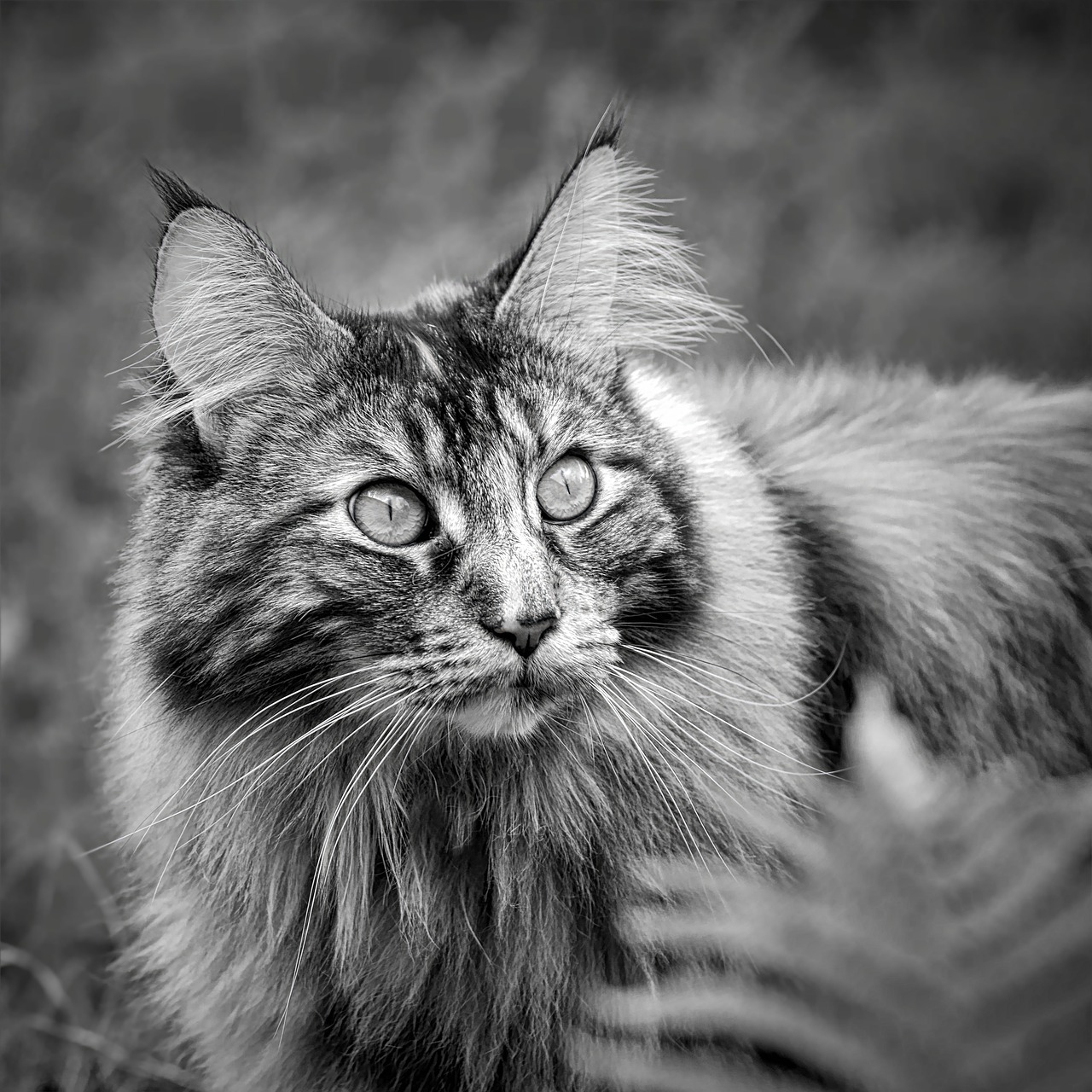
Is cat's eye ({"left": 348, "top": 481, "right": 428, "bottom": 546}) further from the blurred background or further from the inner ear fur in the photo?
the blurred background

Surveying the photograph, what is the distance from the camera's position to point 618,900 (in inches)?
82.6

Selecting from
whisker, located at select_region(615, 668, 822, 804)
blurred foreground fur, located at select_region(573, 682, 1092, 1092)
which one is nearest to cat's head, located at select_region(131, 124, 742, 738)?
whisker, located at select_region(615, 668, 822, 804)

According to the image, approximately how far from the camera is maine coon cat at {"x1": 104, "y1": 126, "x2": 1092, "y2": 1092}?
198cm

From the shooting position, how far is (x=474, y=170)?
17.8ft

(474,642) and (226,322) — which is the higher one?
(226,322)

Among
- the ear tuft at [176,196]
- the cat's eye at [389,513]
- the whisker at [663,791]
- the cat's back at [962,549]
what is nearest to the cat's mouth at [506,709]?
the whisker at [663,791]

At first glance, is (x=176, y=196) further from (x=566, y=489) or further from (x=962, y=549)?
(x=962, y=549)

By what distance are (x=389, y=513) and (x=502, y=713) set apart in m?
0.41

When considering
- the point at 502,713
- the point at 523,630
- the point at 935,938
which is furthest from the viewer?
the point at 502,713

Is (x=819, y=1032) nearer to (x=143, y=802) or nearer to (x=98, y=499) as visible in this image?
(x=143, y=802)

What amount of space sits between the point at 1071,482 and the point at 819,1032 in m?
1.73

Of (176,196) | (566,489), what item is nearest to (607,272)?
(566,489)

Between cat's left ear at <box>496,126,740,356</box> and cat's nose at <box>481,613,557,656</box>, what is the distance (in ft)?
2.38

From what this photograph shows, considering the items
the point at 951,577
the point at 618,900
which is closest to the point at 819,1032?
the point at 618,900
